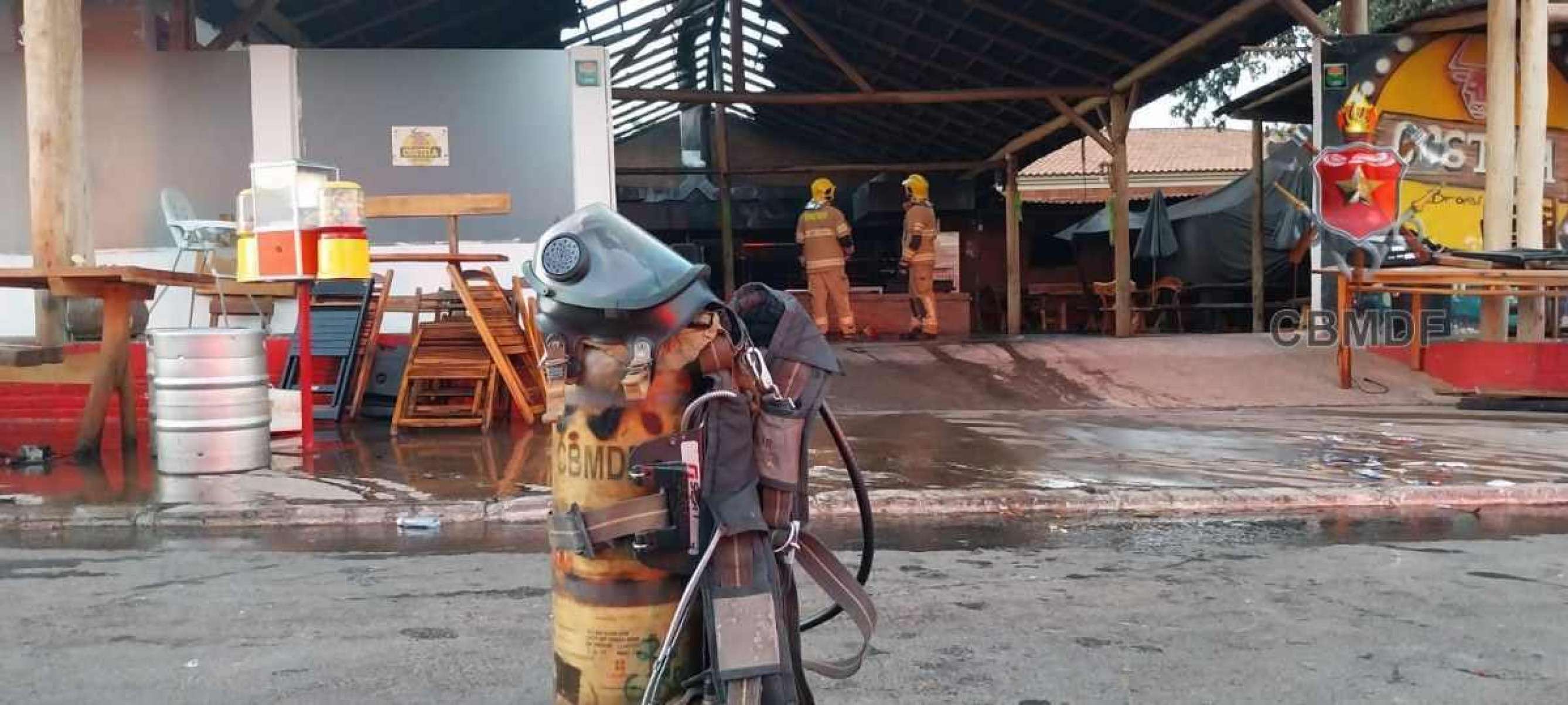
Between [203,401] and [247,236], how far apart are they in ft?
3.33

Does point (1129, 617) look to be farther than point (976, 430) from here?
No

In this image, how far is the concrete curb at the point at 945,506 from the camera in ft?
18.6

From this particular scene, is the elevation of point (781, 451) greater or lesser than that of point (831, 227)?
lesser

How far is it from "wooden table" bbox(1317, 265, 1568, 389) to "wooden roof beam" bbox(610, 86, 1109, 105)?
5.45 meters

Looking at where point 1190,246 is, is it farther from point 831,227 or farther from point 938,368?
point 938,368

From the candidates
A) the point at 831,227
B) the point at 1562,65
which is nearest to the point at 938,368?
the point at 831,227

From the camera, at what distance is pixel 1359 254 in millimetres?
11039

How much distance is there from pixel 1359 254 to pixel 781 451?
1019cm

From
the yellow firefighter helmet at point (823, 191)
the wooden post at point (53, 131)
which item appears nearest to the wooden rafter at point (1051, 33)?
the yellow firefighter helmet at point (823, 191)

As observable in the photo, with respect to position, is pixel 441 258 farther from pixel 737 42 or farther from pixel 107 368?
pixel 737 42

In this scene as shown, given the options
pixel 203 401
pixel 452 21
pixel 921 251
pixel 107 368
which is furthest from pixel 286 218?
pixel 452 21

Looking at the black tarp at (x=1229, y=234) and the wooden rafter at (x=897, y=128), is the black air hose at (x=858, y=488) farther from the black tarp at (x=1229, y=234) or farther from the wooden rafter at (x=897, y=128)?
the wooden rafter at (x=897, y=128)

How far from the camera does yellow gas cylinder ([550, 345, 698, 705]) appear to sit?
2.20 metres

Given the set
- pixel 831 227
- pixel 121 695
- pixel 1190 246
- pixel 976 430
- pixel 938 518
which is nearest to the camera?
pixel 121 695
